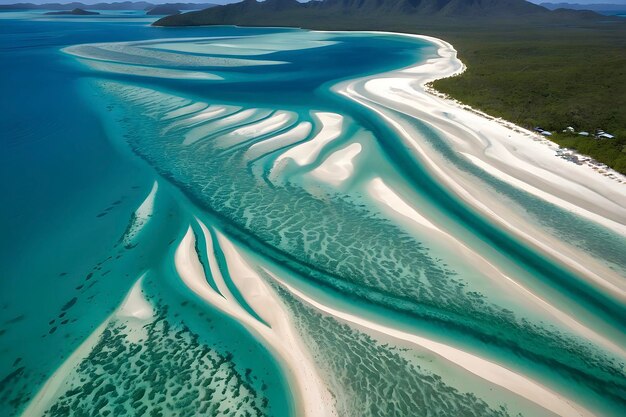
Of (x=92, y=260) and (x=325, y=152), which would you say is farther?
(x=325, y=152)

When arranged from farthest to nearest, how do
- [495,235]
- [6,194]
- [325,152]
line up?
[325,152] < [6,194] < [495,235]

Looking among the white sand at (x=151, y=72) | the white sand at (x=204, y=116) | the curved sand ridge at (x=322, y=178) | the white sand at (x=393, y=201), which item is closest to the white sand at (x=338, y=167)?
the curved sand ridge at (x=322, y=178)

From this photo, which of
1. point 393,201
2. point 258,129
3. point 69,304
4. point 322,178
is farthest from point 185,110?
point 69,304

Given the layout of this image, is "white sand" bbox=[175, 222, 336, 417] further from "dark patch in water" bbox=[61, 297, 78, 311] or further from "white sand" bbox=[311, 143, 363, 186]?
"white sand" bbox=[311, 143, 363, 186]

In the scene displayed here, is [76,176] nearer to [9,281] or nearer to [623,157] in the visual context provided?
[9,281]

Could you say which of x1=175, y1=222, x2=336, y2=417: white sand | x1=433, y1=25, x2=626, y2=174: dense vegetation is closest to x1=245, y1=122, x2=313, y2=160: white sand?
x1=175, y1=222, x2=336, y2=417: white sand

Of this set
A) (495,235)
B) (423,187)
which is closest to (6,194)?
(423,187)

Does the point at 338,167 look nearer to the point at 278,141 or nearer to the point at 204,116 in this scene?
the point at 278,141
